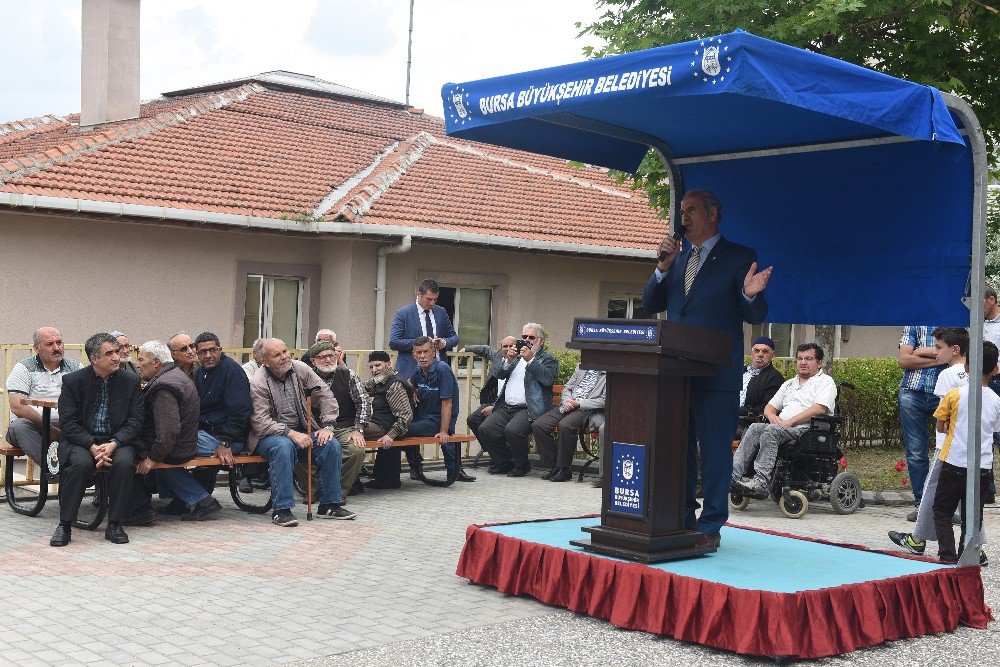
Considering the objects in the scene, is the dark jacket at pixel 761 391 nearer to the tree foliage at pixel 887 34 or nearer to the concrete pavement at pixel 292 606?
the concrete pavement at pixel 292 606

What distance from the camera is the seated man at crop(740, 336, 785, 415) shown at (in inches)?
461

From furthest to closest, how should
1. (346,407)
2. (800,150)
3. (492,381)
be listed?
(492,381), (346,407), (800,150)

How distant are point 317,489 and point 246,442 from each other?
97 cm

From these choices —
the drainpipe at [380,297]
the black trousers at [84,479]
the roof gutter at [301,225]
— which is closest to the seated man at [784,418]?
the black trousers at [84,479]

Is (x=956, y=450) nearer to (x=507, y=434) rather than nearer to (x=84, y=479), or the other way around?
(x=84, y=479)

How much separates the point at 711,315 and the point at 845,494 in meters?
4.74

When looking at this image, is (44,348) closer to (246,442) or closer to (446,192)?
(246,442)

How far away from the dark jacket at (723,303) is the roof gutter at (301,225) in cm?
875

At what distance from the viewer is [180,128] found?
18188 mm

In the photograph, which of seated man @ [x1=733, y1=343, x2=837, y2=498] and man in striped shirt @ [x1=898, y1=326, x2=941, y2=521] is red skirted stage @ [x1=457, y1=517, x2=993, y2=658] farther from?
seated man @ [x1=733, y1=343, x2=837, y2=498]

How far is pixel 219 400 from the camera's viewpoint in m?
10.2

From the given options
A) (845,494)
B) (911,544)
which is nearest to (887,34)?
(845,494)

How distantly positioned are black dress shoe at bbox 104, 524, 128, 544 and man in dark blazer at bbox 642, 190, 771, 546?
4.11 metres

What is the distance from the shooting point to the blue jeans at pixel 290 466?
979cm
